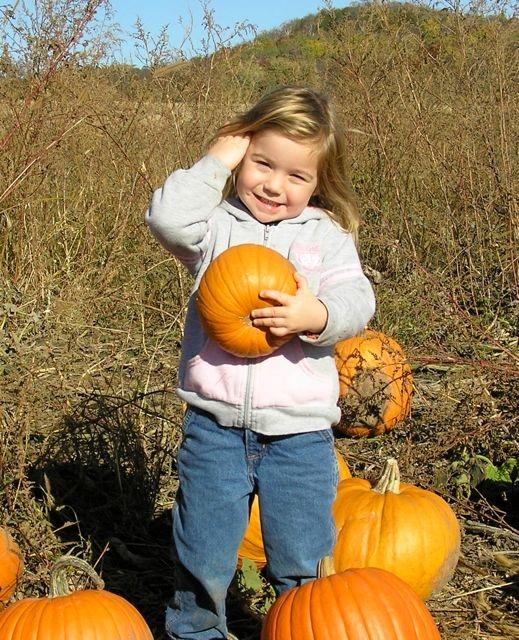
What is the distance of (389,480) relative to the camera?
131 inches

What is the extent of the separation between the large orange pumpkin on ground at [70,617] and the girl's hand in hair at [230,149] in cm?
119

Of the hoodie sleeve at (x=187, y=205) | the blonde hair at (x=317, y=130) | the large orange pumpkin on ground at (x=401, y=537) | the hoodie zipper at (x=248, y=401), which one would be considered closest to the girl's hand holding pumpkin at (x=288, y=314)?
the hoodie zipper at (x=248, y=401)

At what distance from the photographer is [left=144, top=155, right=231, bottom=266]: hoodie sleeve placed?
2424mm

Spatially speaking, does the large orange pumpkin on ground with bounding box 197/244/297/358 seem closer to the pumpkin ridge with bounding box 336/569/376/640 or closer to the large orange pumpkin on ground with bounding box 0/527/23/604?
the pumpkin ridge with bounding box 336/569/376/640

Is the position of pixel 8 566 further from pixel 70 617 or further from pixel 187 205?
pixel 187 205

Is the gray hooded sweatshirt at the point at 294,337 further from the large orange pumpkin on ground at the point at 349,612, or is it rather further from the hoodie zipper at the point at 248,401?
the large orange pumpkin on ground at the point at 349,612

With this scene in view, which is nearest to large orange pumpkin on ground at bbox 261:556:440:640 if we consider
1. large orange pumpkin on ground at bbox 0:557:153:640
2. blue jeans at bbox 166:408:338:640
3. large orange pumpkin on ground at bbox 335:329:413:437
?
blue jeans at bbox 166:408:338:640

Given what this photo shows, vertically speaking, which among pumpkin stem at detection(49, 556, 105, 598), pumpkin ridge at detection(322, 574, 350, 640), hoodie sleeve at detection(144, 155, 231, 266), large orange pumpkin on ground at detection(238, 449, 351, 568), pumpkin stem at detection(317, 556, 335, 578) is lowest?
large orange pumpkin on ground at detection(238, 449, 351, 568)

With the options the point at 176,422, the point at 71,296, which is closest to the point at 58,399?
the point at 176,422

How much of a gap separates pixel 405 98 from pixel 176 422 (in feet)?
12.2

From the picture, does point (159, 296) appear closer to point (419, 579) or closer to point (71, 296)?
point (71, 296)

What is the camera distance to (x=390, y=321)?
17.7 ft

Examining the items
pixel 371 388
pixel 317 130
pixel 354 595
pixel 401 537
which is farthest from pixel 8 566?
pixel 371 388

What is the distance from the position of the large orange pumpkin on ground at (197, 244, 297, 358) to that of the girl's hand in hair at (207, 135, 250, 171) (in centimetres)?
28
